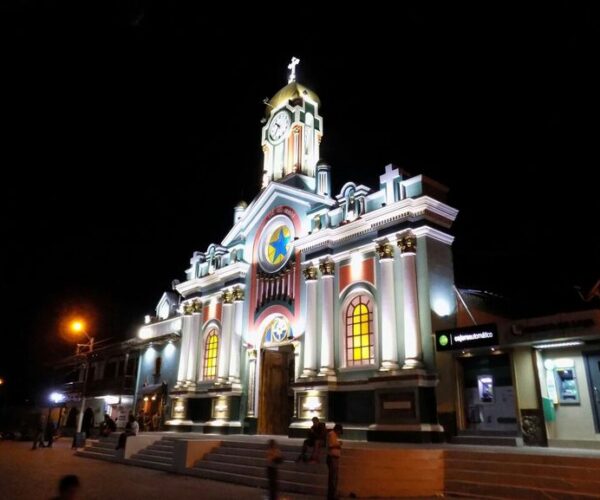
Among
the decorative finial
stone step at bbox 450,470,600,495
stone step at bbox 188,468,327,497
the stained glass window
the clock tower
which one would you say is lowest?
stone step at bbox 188,468,327,497

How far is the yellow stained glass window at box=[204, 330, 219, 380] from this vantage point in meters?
27.4

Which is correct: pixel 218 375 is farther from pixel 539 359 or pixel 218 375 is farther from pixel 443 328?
pixel 539 359

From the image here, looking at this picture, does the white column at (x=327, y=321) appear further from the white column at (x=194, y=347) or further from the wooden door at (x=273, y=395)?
the white column at (x=194, y=347)

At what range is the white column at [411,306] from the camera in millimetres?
17828

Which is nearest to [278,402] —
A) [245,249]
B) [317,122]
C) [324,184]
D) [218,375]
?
[218,375]

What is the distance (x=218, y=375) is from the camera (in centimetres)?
2562

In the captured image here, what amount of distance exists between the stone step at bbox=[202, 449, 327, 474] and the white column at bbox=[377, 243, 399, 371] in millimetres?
5019

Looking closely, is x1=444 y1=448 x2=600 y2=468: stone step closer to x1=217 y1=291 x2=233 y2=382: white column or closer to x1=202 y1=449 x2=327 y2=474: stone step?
x1=202 y1=449 x2=327 y2=474: stone step

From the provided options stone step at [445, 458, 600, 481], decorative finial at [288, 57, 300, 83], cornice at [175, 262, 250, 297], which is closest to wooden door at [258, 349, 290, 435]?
cornice at [175, 262, 250, 297]

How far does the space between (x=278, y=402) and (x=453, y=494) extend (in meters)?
12.2

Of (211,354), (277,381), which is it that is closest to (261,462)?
(277,381)

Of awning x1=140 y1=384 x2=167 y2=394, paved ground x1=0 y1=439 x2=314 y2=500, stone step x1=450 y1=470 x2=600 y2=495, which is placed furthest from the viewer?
awning x1=140 y1=384 x2=167 y2=394

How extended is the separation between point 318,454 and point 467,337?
6104mm

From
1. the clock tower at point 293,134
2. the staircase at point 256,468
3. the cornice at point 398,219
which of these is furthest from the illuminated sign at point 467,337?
the clock tower at point 293,134
